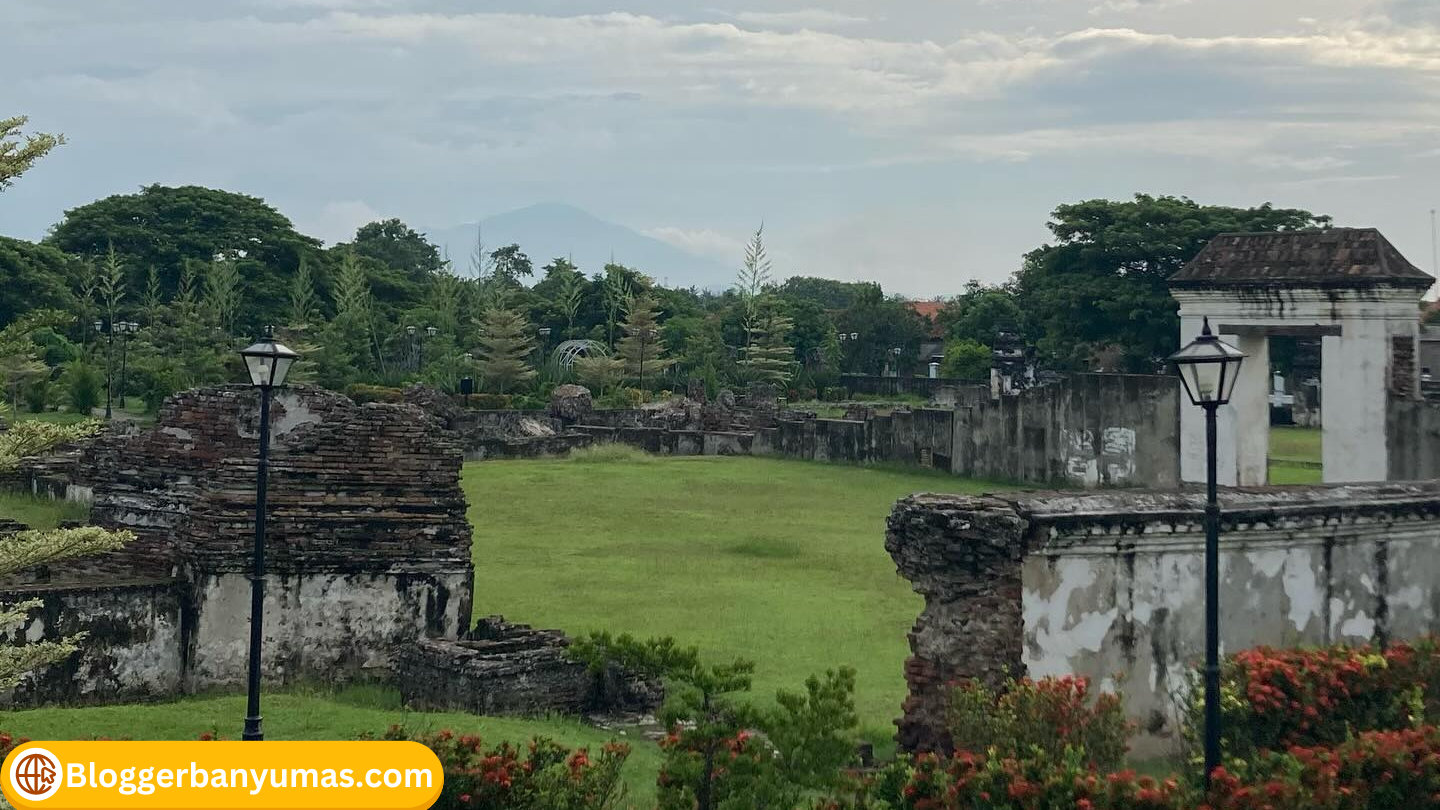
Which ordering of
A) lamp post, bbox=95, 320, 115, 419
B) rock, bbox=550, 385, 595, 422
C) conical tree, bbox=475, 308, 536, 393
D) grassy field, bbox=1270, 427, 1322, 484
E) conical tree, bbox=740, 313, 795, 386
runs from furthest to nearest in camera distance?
conical tree, bbox=740, 313, 795, 386 → conical tree, bbox=475, 308, 536, 393 → rock, bbox=550, 385, 595, 422 → lamp post, bbox=95, 320, 115, 419 → grassy field, bbox=1270, 427, 1322, 484

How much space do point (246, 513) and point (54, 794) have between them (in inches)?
240

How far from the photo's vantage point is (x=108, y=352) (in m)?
45.3

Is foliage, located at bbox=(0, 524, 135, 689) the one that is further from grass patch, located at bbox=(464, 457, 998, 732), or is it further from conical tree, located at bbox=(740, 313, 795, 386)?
conical tree, located at bbox=(740, 313, 795, 386)

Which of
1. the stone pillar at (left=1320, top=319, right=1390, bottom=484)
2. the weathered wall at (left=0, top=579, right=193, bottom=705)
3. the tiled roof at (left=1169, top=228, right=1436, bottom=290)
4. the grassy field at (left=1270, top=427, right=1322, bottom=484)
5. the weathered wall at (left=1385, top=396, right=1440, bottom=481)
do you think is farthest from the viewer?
the grassy field at (left=1270, top=427, right=1322, bottom=484)

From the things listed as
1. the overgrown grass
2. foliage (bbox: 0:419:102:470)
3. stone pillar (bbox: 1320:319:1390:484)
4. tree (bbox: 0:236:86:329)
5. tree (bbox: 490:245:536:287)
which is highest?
tree (bbox: 490:245:536:287)

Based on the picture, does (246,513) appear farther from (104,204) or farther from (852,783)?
(104,204)

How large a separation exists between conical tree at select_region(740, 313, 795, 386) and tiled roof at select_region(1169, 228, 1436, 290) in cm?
3656

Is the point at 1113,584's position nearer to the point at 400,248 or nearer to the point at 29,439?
the point at 29,439

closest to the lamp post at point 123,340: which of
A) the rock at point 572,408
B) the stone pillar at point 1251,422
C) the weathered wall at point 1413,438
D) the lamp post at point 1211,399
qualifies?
the rock at point 572,408

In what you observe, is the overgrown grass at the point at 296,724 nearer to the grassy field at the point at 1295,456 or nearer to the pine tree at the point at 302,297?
the grassy field at the point at 1295,456

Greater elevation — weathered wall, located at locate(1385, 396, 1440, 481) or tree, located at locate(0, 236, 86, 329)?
tree, located at locate(0, 236, 86, 329)

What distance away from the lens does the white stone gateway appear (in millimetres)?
18047

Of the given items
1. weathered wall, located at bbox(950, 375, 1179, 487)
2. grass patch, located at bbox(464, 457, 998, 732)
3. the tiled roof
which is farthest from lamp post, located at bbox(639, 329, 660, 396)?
the tiled roof

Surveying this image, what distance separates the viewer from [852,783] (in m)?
7.10
